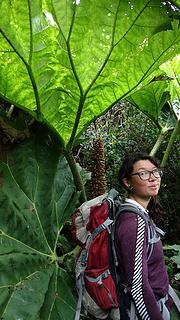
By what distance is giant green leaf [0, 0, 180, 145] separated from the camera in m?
1.50

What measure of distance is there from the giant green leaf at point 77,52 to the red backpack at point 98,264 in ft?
1.46

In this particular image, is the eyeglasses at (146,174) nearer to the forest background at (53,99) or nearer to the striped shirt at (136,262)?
the striped shirt at (136,262)

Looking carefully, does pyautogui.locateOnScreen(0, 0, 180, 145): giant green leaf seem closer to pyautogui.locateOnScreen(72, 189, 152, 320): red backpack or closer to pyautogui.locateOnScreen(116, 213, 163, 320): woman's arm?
pyautogui.locateOnScreen(72, 189, 152, 320): red backpack

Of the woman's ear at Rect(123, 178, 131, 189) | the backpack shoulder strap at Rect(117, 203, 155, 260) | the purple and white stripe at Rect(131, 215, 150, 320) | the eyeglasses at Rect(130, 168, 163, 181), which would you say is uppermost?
the eyeglasses at Rect(130, 168, 163, 181)

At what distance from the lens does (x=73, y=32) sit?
1.56 metres

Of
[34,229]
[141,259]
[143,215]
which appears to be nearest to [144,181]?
[143,215]

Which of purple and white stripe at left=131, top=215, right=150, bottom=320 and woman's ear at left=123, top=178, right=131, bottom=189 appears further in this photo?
woman's ear at left=123, top=178, right=131, bottom=189

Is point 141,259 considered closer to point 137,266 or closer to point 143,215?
point 137,266

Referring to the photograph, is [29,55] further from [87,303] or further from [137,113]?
[137,113]

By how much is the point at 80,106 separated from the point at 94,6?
46 centimetres

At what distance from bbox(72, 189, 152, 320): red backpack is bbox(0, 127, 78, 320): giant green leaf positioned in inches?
4.4

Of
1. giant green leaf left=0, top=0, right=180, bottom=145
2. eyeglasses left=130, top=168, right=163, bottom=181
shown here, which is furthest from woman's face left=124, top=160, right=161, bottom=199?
giant green leaf left=0, top=0, right=180, bottom=145

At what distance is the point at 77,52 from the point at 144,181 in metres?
0.54

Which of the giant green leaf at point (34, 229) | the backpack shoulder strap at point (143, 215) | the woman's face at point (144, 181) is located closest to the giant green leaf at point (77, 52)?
the giant green leaf at point (34, 229)
